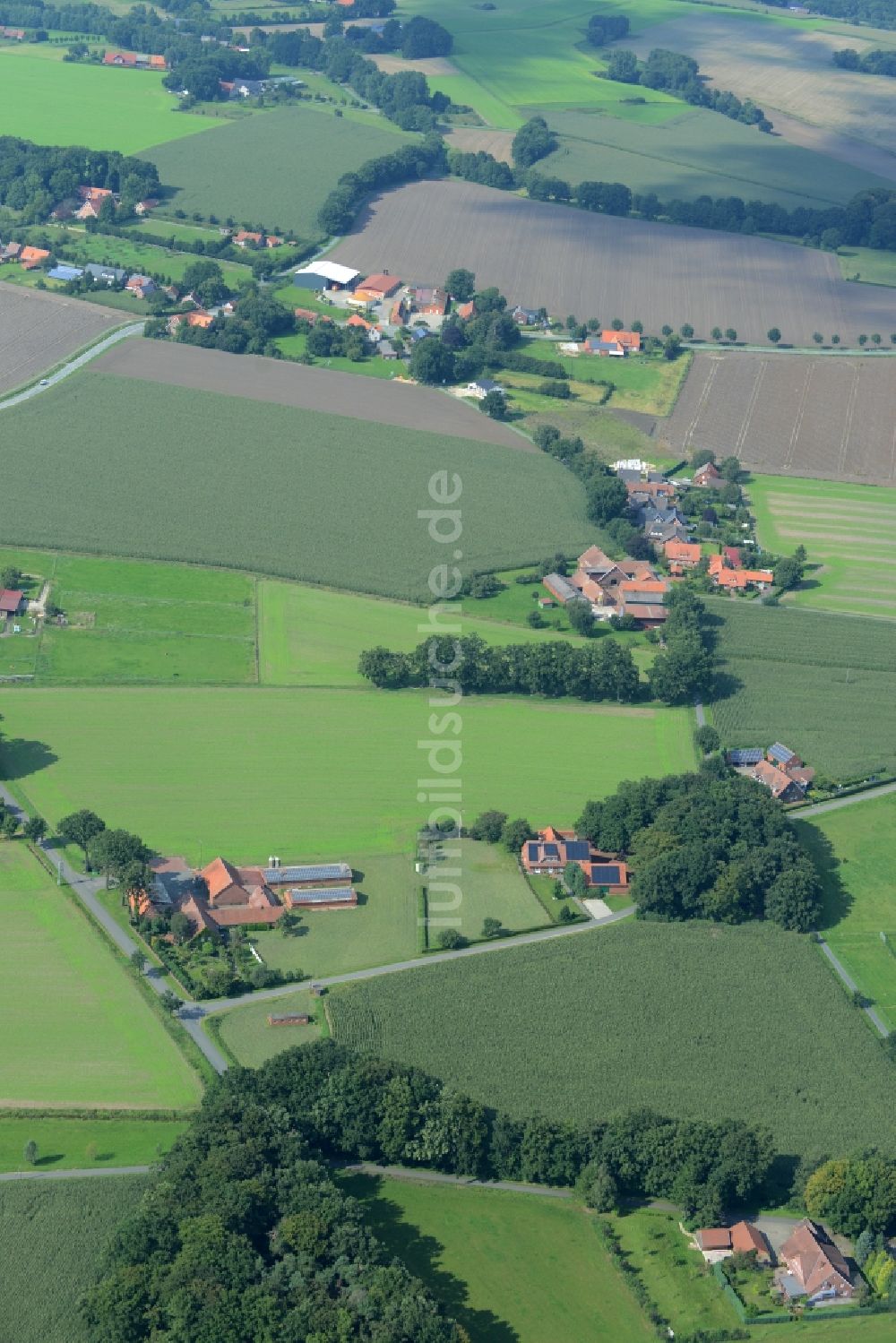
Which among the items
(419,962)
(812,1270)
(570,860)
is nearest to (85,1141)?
(419,962)

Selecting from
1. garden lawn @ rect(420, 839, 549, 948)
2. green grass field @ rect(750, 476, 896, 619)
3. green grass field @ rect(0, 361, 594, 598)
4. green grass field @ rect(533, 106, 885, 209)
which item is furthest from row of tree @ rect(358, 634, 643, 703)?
green grass field @ rect(533, 106, 885, 209)

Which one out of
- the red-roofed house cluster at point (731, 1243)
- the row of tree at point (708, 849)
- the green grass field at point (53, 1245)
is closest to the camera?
the green grass field at point (53, 1245)

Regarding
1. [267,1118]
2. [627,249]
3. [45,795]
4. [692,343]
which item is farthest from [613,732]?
[627,249]

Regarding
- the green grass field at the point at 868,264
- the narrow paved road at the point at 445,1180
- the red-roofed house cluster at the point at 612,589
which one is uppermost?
A: the green grass field at the point at 868,264

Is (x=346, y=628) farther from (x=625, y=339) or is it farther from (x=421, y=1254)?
(x=625, y=339)

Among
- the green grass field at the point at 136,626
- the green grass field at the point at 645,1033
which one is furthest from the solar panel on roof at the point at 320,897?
the green grass field at the point at 136,626

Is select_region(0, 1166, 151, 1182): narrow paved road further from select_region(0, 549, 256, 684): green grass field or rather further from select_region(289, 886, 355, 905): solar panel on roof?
select_region(0, 549, 256, 684): green grass field

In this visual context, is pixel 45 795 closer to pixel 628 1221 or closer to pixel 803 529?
pixel 628 1221

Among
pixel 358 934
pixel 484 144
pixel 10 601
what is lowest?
pixel 358 934

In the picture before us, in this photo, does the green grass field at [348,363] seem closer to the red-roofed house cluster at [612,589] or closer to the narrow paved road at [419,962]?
the red-roofed house cluster at [612,589]
